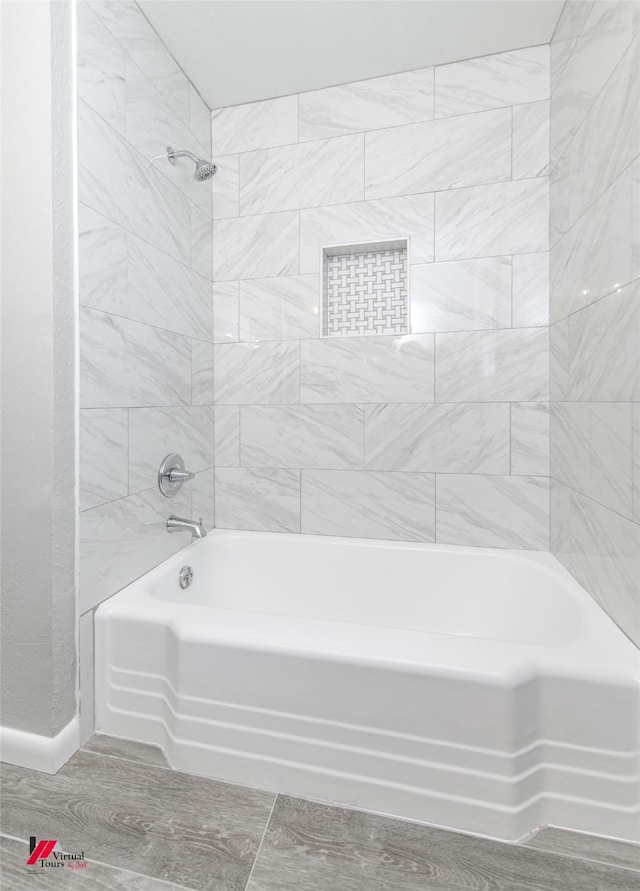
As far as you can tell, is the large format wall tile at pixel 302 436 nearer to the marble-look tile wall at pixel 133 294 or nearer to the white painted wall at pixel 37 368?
the marble-look tile wall at pixel 133 294

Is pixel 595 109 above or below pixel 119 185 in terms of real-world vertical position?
above

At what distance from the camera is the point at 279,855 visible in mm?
1021

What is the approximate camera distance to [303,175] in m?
2.06

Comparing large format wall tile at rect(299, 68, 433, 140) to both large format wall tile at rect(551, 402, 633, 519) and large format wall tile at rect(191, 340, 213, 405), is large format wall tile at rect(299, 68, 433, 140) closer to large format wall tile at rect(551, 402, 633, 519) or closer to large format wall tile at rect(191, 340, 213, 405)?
large format wall tile at rect(191, 340, 213, 405)

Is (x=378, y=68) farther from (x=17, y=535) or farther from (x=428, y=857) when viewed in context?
(x=428, y=857)

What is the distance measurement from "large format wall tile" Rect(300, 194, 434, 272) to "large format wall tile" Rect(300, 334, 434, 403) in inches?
13.8

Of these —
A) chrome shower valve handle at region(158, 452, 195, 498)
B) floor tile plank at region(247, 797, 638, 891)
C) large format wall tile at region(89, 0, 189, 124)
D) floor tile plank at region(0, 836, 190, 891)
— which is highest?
large format wall tile at region(89, 0, 189, 124)

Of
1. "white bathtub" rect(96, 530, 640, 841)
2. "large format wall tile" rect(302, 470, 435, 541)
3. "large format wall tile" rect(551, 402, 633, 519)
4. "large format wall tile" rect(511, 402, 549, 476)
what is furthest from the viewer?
"large format wall tile" rect(302, 470, 435, 541)

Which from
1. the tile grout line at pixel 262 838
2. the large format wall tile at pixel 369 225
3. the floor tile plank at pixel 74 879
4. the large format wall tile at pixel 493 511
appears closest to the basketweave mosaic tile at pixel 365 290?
the large format wall tile at pixel 369 225

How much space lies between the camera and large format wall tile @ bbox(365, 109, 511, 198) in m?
1.85


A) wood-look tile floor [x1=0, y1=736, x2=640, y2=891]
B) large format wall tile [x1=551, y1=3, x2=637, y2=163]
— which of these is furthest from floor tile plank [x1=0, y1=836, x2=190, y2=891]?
large format wall tile [x1=551, y1=3, x2=637, y2=163]

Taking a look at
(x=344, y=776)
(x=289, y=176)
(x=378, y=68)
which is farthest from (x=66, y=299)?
(x=378, y=68)

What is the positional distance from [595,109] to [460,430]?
1.12 m

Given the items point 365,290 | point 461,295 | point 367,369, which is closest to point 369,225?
point 365,290
